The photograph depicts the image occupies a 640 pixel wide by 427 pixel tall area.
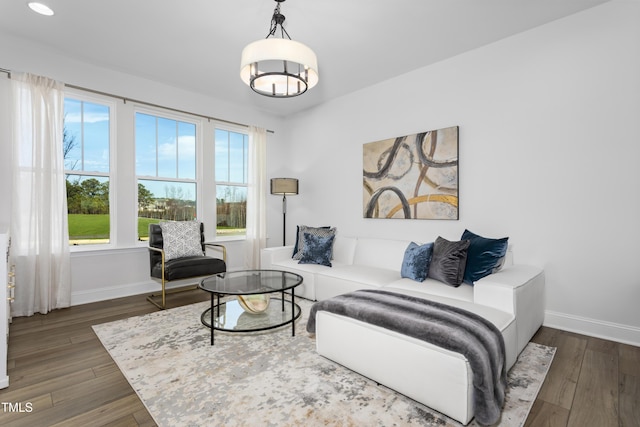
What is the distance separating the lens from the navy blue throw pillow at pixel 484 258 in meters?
2.69

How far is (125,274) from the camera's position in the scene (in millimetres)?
4008

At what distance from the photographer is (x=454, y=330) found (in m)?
1.71

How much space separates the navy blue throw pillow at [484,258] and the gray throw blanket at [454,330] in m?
0.85

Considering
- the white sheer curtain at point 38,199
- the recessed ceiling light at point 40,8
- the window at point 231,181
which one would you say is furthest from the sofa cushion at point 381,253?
the recessed ceiling light at point 40,8

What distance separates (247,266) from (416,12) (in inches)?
161

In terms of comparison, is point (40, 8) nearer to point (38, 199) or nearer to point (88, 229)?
point (38, 199)

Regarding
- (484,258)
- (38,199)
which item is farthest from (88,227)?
(484,258)

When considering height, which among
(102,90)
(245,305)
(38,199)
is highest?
(102,90)

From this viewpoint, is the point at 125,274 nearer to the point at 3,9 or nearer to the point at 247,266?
the point at 247,266

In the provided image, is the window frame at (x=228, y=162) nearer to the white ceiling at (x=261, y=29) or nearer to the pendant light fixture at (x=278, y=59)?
the white ceiling at (x=261, y=29)

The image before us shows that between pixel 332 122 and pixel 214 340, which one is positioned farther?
pixel 332 122

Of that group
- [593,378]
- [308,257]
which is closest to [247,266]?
[308,257]

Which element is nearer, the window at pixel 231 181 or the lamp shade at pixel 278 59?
the lamp shade at pixel 278 59

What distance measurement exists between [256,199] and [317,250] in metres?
1.82
